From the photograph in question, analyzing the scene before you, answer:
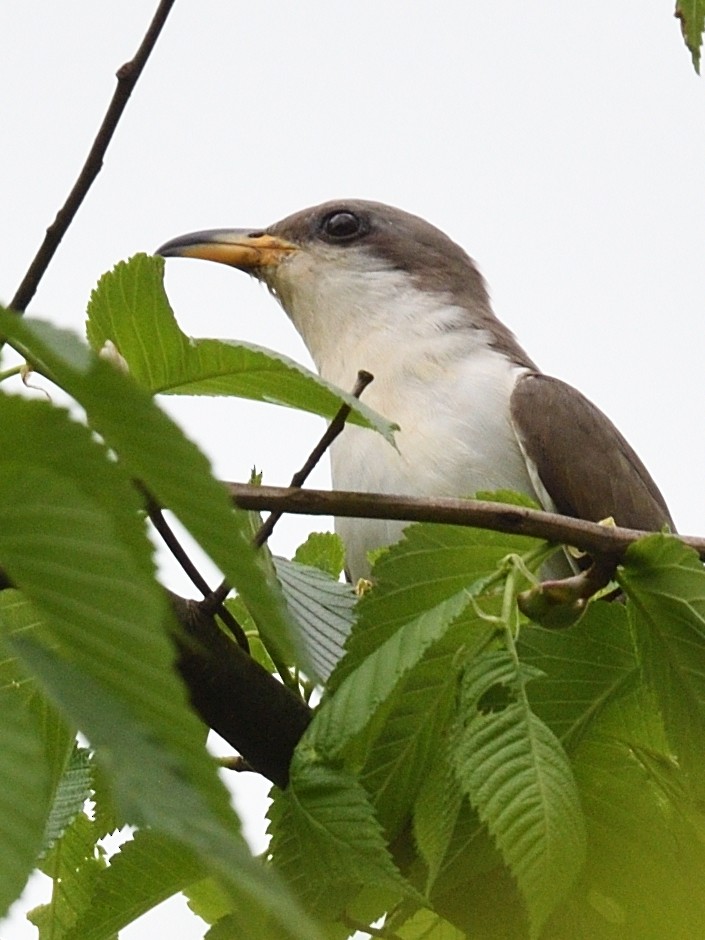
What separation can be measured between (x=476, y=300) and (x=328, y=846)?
432cm

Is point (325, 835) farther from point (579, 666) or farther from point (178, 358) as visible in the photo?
point (178, 358)

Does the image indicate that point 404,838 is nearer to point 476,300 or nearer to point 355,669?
point 355,669

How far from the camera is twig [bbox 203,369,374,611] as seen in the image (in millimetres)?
1932

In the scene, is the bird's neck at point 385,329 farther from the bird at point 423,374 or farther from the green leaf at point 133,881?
the green leaf at point 133,881

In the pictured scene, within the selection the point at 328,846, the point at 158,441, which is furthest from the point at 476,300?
the point at 158,441

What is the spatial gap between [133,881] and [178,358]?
2.66ft

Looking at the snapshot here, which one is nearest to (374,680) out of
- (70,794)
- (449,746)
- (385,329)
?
(449,746)

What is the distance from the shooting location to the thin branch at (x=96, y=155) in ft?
5.94

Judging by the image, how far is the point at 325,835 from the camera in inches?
78.5

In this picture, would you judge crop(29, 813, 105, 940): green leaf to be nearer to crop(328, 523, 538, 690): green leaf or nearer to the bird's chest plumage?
crop(328, 523, 538, 690): green leaf

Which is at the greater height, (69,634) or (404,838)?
(69,634)

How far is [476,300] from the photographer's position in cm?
609

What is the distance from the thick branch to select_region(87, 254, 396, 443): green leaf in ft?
1.03

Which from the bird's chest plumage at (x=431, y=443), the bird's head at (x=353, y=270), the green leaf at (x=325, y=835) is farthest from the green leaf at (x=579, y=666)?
the bird's head at (x=353, y=270)
